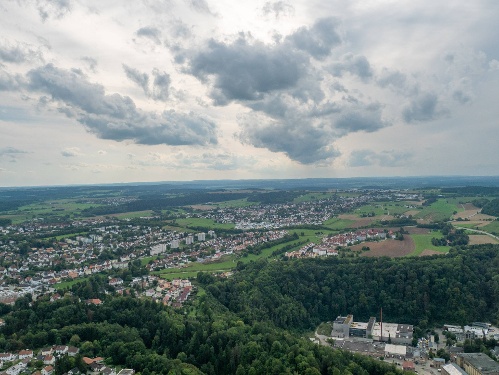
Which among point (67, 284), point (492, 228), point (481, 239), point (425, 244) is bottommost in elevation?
point (67, 284)

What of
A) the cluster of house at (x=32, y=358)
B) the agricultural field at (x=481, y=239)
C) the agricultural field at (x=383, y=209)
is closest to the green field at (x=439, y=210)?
the agricultural field at (x=383, y=209)

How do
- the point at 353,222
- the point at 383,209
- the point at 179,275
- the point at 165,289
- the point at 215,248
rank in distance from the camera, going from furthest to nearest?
the point at 383,209 < the point at 353,222 < the point at 215,248 < the point at 179,275 < the point at 165,289

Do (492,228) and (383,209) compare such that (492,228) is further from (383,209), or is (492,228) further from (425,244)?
(383,209)

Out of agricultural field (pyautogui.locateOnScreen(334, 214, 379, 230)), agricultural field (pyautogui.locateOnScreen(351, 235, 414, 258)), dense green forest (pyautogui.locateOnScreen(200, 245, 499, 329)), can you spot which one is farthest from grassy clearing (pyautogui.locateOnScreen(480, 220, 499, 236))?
dense green forest (pyautogui.locateOnScreen(200, 245, 499, 329))

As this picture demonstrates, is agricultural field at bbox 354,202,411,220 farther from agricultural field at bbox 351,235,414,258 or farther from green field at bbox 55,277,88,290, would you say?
green field at bbox 55,277,88,290

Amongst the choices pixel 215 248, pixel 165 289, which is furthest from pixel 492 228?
pixel 165 289

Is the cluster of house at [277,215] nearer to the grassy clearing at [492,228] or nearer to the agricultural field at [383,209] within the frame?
the agricultural field at [383,209]
